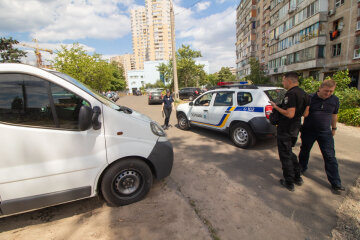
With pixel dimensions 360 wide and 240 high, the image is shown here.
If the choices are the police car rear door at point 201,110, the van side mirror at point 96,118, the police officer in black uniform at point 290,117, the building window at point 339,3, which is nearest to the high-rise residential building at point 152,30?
the building window at point 339,3

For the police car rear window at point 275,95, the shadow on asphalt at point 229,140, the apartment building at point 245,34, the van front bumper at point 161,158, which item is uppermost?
the apartment building at point 245,34

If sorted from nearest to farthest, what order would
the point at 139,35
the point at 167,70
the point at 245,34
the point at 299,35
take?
the point at 299,35
the point at 167,70
the point at 245,34
the point at 139,35

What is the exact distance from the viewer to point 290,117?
2.65 meters

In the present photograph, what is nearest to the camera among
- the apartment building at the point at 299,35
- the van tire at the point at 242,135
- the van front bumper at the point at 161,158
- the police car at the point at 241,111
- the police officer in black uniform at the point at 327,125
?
the van front bumper at the point at 161,158

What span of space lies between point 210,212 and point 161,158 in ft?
3.34

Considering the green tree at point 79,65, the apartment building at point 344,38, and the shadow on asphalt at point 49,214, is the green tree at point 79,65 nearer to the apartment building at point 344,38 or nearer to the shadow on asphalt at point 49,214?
the shadow on asphalt at point 49,214

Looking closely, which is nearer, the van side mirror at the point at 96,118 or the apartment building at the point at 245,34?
the van side mirror at the point at 96,118

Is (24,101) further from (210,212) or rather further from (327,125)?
(327,125)

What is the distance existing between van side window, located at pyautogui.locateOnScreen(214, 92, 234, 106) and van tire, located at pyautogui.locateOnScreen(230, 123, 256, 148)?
2.34ft

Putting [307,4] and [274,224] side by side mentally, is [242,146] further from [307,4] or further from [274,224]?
[307,4]

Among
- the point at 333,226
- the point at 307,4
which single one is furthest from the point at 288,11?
the point at 333,226

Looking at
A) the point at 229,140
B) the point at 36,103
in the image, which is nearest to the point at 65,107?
the point at 36,103

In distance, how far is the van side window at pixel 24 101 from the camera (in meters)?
1.88

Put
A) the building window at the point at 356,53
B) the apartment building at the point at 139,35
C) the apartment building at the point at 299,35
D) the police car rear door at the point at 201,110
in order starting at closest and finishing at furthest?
1. the police car rear door at the point at 201,110
2. the building window at the point at 356,53
3. the apartment building at the point at 299,35
4. the apartment building at the point at 139,35
